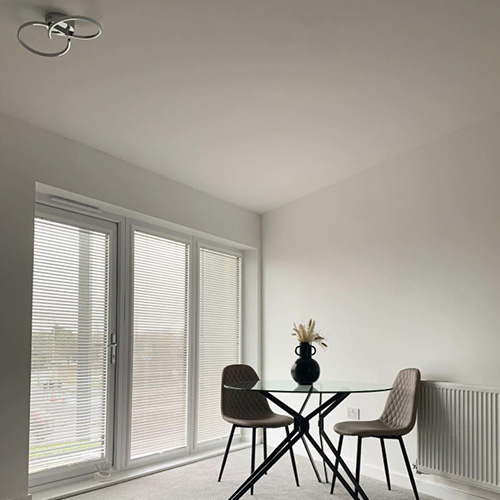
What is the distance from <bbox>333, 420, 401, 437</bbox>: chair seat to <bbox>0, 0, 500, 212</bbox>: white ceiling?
6.79ft

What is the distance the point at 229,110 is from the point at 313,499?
8.83 feet

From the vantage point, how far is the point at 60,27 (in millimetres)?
2590

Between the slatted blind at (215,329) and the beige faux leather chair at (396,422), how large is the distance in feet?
5.16

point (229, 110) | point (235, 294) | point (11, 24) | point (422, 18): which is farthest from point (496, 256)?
point (11, 24)

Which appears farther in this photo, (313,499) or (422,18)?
(313,499)

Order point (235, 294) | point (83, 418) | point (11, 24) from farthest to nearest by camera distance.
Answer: point (235, 294) → point (83, 418) → point (11, 24)

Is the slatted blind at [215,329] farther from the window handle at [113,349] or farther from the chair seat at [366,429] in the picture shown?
the chair seat at [366,429]

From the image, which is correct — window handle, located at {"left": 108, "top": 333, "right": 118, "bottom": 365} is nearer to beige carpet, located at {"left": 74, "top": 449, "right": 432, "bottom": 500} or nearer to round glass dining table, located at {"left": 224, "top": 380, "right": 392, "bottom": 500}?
beige carpet, located at {"left": 74, "top": 449, "right": 432, "bottom": 500}

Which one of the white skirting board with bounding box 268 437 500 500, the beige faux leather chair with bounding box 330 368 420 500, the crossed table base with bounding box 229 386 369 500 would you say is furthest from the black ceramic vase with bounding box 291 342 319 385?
the white skirting board with bounding box 268 437 500 500

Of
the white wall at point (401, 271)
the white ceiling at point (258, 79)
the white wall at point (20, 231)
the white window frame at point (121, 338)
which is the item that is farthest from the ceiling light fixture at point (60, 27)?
the white wall at point (401, 271)

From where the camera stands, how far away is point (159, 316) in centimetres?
477

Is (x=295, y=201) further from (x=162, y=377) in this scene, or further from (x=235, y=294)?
(x=162, y=377)

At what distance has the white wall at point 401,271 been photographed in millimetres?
4008

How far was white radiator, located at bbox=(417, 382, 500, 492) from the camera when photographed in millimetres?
3715
